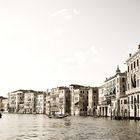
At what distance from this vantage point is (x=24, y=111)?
550 ft

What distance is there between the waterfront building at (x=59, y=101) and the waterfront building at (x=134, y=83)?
6386cm

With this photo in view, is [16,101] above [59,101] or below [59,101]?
below

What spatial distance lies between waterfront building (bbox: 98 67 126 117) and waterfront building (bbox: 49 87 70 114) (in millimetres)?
30290

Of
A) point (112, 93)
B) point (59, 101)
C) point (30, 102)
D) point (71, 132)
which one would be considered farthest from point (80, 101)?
point (71, 132)

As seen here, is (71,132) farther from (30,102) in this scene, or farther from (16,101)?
(16,101)

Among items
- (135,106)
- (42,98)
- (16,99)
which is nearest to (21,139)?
(135,106)

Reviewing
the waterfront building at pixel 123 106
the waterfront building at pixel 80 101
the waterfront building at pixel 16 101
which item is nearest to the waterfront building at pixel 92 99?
the waterfront building at pixel 80 101

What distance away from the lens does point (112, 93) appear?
80188 mm

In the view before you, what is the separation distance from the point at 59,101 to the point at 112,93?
2065 inches

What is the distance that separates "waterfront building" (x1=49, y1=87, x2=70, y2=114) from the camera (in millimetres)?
123688

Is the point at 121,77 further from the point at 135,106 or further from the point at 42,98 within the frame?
the point at 42,98

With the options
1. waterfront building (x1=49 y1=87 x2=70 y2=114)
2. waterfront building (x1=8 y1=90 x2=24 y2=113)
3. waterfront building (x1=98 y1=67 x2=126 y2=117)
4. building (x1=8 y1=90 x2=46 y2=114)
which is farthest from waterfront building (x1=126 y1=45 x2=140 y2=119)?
waterfront building (x1=8 y1=90 x2=24 y2=113)

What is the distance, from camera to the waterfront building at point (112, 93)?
2913 inches

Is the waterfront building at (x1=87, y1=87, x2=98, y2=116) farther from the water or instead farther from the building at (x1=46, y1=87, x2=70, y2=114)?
the water
